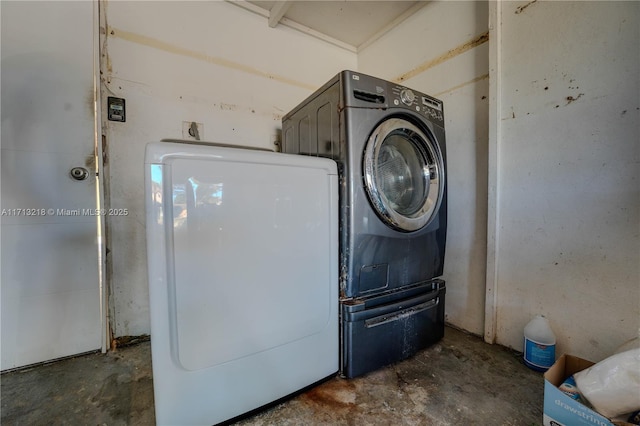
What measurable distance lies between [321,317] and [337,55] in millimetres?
2244

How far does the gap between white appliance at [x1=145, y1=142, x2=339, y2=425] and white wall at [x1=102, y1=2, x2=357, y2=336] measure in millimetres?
970

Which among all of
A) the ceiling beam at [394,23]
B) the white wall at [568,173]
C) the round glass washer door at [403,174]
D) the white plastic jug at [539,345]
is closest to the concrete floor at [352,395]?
the white plastic jug at [539,345]

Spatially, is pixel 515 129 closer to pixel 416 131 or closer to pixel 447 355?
pixel 416 131

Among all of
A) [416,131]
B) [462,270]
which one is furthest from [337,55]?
[462,270]

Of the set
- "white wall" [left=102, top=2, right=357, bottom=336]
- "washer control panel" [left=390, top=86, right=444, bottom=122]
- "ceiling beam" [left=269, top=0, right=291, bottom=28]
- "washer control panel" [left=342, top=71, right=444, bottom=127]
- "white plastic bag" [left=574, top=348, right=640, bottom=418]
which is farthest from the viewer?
"ceiling beam" [left=269, top=0, right=291, bottom=28]

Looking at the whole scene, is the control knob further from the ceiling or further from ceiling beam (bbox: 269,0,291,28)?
ceiling beam (bbox: 269,0,291,28)

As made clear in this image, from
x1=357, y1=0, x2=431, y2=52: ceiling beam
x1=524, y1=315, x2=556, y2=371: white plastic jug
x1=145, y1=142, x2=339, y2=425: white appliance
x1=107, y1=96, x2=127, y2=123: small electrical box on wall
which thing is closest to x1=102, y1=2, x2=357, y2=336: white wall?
x1=107, y1=96, x2=127, y2=123: small electrical box on wall

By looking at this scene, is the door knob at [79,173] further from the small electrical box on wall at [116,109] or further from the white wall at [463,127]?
the white wall at [463,127]

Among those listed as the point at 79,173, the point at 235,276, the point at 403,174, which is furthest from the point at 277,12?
the point at 235,276

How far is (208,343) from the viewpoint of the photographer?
34.5 inches

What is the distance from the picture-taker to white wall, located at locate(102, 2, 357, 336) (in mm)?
1514

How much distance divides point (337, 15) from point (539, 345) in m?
2.44

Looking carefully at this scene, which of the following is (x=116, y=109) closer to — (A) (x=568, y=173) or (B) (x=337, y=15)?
(B) (x=337, y=15)

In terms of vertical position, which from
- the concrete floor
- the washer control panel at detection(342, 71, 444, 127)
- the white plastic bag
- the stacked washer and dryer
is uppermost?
the washer control panel at detection(342, 71, 444, 127)
